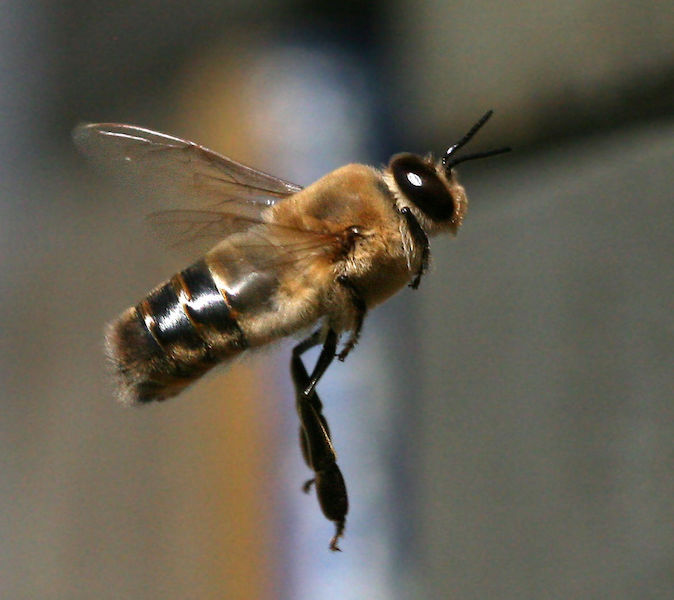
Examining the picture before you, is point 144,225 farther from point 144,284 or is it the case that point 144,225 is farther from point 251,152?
point 251,152

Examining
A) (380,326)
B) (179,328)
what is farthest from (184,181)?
(380,326)

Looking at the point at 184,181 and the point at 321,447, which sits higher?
the point at 184,181

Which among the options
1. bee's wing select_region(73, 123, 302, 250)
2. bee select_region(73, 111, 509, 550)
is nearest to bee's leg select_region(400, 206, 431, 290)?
bee select_region(73, 111, 509, 550)

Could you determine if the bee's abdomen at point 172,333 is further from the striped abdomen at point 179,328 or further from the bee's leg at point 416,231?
the bee's leg at point 416,231

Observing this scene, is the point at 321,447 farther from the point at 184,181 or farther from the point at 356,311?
the point at 184,181

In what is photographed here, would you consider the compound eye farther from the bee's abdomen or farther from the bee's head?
the bee's abdomen

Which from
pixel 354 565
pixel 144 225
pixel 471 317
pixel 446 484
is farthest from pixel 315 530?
pixel 144 225

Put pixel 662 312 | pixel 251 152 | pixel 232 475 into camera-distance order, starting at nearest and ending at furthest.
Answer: pixel 662 312
pixel 232 475
pixel 251 152
